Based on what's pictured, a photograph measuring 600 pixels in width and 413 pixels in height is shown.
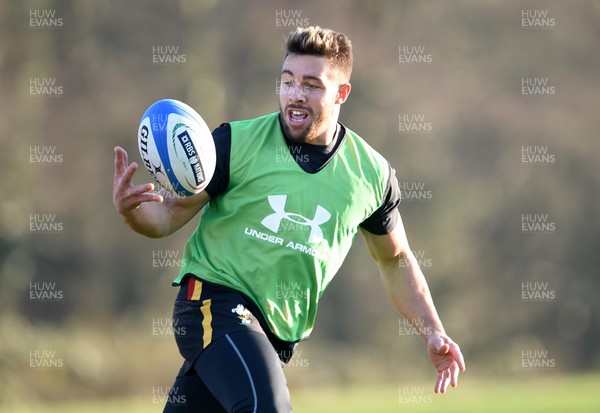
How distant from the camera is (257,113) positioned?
1380cm

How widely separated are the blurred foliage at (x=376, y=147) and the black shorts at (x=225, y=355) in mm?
8400

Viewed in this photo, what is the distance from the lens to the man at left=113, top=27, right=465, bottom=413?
3.92 metres

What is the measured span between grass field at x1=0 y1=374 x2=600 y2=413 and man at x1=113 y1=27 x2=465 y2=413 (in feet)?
19.5

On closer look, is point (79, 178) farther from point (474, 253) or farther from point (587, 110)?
point (587, 110)

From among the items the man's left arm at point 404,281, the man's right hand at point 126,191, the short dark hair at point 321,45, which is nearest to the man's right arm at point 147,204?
the man's right hand at point 126,191

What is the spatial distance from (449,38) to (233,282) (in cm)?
1169

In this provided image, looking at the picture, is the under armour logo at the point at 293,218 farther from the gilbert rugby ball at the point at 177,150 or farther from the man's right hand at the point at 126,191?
the man's right hand at the point at 126,191

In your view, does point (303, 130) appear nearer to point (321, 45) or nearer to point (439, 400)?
point (321, 45)

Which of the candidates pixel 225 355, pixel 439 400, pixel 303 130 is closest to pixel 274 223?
pixel 303 130

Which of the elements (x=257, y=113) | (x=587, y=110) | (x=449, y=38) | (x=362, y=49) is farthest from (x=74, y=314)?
(x=587, y=110)

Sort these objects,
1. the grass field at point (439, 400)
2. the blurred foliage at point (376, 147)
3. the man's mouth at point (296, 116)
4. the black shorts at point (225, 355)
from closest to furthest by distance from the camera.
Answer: the black shorts at point (225, 355) → the man's mouth at point (296, 116) → the grass field at point (439, 400) → the blurred foliage at point (376, 147)

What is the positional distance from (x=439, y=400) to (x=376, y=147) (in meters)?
4.33

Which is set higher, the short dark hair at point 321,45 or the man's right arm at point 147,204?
the short dark hair at point 321,45

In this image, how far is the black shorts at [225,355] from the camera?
12.0ft
